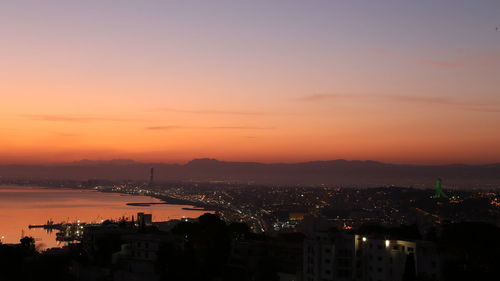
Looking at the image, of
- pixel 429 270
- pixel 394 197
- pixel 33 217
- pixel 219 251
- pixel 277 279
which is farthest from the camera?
pixel 394 197

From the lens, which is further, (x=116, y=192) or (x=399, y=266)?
(x=116, y=192)

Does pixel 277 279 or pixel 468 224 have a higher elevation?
pixel 468 224

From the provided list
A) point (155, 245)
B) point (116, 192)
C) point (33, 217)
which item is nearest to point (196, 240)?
point (155, 245)

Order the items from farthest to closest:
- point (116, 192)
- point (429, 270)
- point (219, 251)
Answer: point (116, 192), point (219, 251), point (429, 270)

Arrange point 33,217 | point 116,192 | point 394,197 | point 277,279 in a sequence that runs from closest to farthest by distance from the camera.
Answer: point 277,279 < point 33,217 < point 394,197 < point 116,192

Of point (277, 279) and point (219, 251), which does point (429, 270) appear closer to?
point (277, 279)

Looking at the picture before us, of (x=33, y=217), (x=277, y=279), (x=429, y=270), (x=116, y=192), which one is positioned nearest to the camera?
(x=429, y=270)

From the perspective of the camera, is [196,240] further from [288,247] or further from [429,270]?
[429,270]

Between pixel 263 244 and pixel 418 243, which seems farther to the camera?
pixel 263 244

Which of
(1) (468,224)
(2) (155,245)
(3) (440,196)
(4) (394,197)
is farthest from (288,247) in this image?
(4) (394,197)
